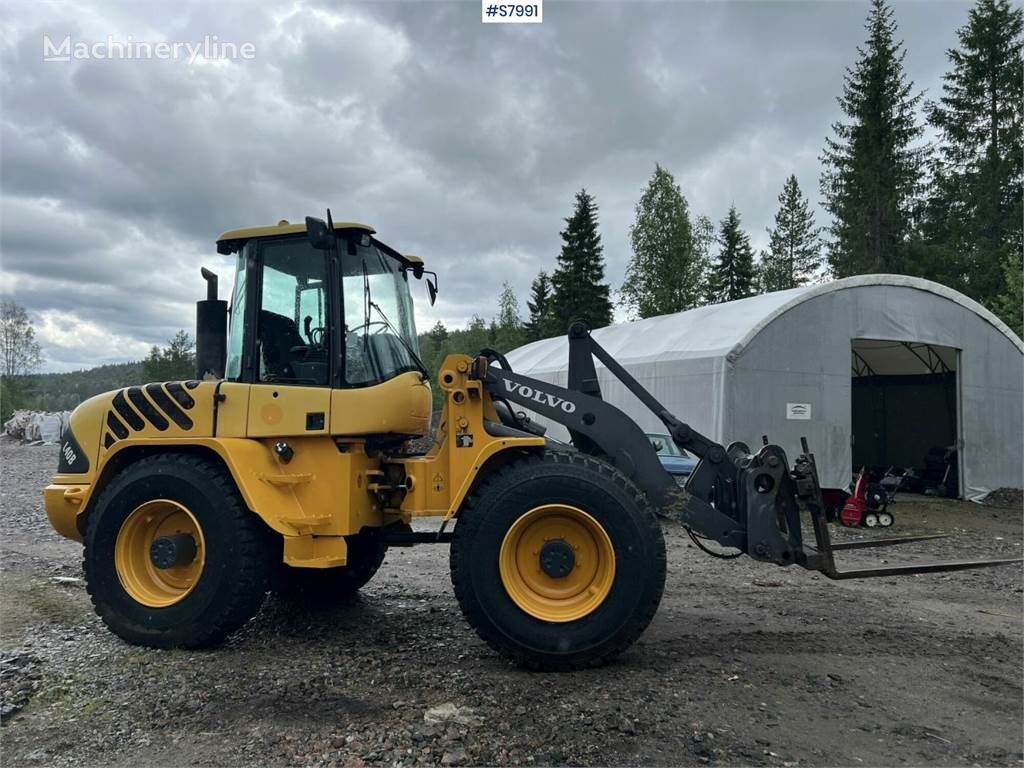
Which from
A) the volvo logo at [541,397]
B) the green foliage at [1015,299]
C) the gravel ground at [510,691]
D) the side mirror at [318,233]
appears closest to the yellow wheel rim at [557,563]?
the gravel ground at [510,691]

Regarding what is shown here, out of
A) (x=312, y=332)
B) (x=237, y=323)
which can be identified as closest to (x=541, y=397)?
(x=312, y=332)

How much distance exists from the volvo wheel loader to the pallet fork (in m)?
0.01

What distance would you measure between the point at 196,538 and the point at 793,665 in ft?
13.4

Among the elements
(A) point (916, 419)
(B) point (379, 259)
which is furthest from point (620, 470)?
(A) point (916, 419)

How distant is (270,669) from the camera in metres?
4.52

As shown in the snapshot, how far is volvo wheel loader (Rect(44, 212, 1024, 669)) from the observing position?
4414 millimetres

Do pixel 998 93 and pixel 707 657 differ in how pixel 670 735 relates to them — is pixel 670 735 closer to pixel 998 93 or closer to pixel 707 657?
pixel 707 657

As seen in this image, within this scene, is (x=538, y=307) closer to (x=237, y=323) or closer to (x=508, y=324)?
(x=508, y=324)

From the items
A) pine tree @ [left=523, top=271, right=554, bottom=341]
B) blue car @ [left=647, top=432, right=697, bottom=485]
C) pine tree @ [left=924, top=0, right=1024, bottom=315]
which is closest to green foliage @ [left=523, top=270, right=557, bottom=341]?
pine tree @ [left=523, top=271, right=554, bottom=341]

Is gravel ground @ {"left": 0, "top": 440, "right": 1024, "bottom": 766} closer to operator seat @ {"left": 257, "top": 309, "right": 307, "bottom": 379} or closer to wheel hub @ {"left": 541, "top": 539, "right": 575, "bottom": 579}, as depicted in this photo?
wheel hub @ {"left": 541, "top": 539, "right": 575, "bottom": 579}

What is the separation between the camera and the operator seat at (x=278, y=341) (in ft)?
16.5

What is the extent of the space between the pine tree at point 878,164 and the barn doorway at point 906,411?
11261 millimetres

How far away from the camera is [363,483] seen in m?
4.95

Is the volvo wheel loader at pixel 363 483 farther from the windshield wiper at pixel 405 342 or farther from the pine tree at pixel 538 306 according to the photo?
the pine tree at pixel 538 306
